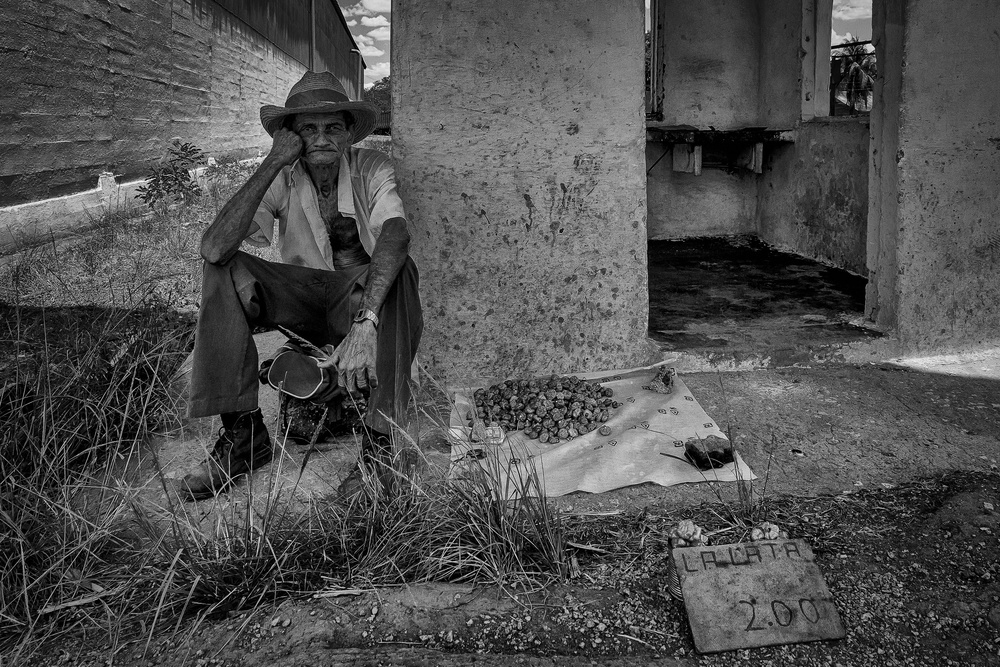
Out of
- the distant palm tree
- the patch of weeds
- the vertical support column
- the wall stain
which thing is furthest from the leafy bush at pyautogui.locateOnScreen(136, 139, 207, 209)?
the vertical support column

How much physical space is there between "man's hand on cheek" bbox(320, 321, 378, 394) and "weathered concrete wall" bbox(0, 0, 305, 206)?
4.62 meters

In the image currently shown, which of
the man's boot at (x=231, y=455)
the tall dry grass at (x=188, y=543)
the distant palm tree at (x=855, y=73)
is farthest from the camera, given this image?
the distant palm tree at (x=855, y=73)

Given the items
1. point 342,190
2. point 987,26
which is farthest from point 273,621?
point 987,26

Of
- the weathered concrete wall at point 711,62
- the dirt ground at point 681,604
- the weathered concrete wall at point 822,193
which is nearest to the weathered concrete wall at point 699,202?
the weathered concrete wall at point 822,193

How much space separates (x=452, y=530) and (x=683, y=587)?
2.26 feet

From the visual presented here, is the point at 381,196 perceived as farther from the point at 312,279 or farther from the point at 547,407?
the point at 547,407

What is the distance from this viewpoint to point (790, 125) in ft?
21.5

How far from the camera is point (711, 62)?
705 centimetres

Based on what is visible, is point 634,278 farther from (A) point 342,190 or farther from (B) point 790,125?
(B) point 790,125

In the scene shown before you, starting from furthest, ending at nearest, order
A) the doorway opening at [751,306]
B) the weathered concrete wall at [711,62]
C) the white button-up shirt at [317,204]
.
→ the weathered concrete wall at [711,62]
the doorway opening at [751,306]
the white button-up shirt at [317,204]

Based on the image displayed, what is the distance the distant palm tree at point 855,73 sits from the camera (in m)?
16.8

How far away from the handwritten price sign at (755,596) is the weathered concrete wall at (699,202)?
219 inches

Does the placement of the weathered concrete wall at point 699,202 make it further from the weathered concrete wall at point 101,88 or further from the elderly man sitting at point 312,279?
the weathered concrete wall at point 101,88

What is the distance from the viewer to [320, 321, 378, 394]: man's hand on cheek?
2488 millimetres
